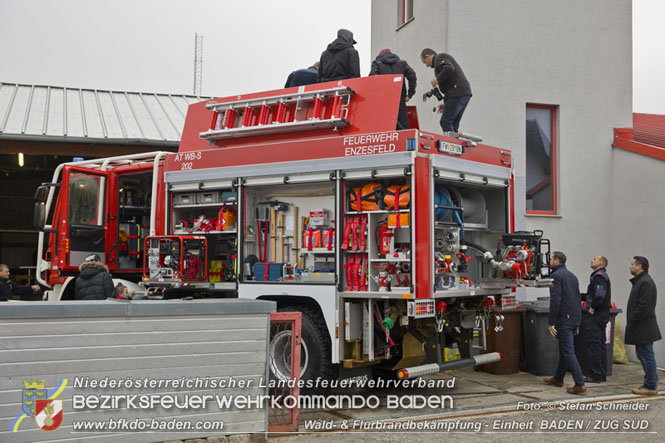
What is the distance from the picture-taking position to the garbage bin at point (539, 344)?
10539 mm

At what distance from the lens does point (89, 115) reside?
55.4ft

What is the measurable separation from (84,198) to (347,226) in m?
4.35

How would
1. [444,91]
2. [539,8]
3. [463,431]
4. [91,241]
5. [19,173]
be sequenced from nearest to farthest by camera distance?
[463,431], [444,91], [91,241], [539,8], [19,173]

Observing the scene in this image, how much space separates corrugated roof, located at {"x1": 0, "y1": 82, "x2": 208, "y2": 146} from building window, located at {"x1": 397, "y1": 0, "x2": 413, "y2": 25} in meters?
5.37

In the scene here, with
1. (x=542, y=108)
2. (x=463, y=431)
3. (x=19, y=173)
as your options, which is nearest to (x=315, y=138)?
(x=463, y=431)

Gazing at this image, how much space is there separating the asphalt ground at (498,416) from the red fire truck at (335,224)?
1.96 feet

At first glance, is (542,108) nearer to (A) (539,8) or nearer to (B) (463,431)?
(A) (539,8)

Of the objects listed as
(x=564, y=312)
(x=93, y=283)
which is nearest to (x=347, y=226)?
(x=564, y=312)

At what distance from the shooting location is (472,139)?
28.7 feet

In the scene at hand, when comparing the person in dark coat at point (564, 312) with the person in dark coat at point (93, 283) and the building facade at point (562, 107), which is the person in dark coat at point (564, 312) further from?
the person in dark coat at point (93, 283)

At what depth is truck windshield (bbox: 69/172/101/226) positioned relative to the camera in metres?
10.3

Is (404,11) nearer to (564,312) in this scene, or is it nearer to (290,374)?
(564,312)

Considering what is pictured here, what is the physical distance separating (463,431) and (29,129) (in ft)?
37.5

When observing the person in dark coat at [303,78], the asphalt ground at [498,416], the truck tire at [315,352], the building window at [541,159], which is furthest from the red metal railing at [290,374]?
the building window at [541,159]
